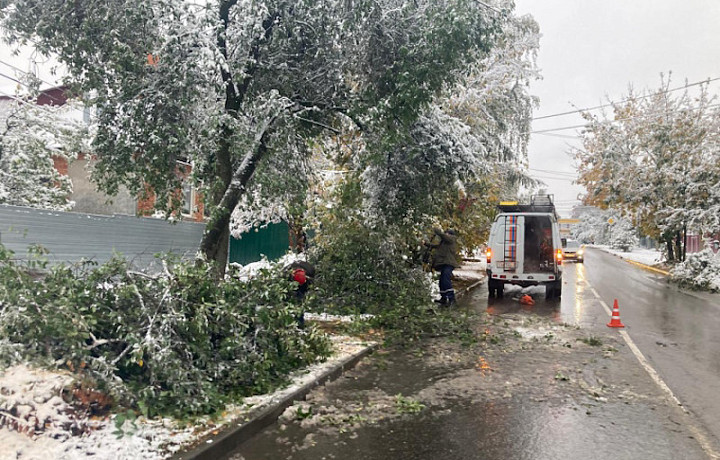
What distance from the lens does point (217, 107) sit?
7.50 metres

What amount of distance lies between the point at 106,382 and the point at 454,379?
3.99m

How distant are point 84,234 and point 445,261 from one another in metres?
7.93

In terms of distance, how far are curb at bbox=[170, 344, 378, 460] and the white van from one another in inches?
389

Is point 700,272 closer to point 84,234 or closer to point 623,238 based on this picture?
point 84,234

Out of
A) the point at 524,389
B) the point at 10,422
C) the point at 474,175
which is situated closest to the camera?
the point at 10,422

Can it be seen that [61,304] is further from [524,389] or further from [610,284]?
[610,284]

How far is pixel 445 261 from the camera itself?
1246cm

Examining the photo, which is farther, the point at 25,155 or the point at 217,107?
the point at 25,155

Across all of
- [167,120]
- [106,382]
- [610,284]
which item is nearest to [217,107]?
[167,120]

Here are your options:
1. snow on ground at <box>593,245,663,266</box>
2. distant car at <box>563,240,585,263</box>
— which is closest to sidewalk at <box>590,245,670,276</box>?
snow on ground at <box>593,245,663,266</box>

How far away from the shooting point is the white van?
15.0 meters

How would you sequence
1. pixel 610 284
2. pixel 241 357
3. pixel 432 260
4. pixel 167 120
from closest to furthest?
1. pixel 241 357
2. pixel 167 120
3. pixel 432 260
4. pixel 610 284

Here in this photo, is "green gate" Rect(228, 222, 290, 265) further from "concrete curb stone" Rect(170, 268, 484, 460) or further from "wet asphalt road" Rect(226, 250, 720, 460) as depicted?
"concrete curb stone" Rect(170, 268, 484, 460)

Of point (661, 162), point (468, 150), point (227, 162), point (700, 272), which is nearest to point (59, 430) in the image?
point (227, 162)
